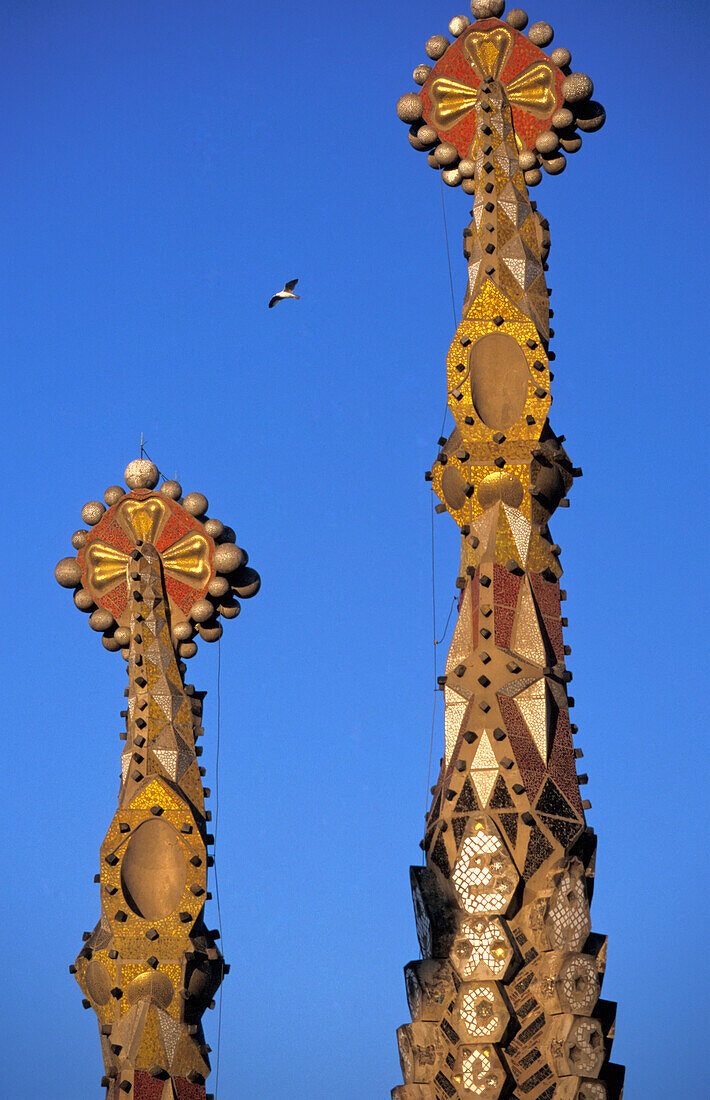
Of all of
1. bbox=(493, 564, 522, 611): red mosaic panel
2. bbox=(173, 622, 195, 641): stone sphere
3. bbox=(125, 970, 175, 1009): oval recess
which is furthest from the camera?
bbox=(173, 622, 195, 641): stone sphere

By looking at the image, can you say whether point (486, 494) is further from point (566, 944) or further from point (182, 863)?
point (182, 863)

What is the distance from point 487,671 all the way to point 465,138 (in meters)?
5.24

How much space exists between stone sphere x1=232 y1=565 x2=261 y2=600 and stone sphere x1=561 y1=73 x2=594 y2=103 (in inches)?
235

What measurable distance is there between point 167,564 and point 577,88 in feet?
21.2

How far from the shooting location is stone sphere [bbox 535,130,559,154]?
64.2 ft

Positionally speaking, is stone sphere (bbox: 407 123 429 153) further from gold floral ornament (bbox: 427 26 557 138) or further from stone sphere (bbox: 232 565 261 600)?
stone sphere (bbox: 232 565 261 600)

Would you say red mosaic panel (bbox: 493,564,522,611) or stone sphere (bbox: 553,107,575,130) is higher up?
stone sphere (bbox: 553,107,575,130)

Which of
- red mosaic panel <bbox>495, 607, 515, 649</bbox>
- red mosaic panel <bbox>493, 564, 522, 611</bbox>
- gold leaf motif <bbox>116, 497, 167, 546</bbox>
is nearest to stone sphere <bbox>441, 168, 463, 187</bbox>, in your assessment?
red mosaic panel <bbox>493, 564, 522, 611</bbox>

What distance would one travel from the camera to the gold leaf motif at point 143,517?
22.4 meters

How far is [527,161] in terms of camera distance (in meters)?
19.7

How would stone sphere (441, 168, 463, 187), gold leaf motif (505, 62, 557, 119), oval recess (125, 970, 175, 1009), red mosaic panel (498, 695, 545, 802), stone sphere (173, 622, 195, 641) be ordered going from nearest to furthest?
red mosaic panel (498, 695, 545, 802), gold leaf motif (505, 62, 557, 119), stone sphere (441, 168, 463, 187), oval recess (125, 970, 175, 1009), stone sphere (173, 622, 195, 641)

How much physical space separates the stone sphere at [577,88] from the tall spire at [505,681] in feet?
0.06

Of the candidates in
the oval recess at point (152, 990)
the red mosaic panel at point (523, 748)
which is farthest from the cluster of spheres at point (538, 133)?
the oval recess at point (152, 990)

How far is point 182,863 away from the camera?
21078mm
